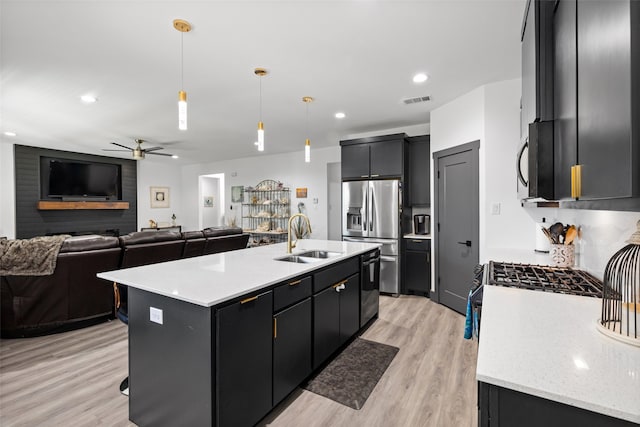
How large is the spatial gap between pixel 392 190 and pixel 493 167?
1.52 meters

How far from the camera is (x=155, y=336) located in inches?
67.5

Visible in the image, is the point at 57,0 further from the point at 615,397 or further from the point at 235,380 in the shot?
the point at 615,397

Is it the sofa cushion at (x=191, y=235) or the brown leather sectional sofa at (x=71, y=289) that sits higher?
the sofa cushion at (x=191, y=235)

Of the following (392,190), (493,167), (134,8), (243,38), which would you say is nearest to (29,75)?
(134,8)

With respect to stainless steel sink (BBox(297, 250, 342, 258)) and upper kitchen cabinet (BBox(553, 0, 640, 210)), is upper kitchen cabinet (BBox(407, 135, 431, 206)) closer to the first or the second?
stainless steel sink (BBox(297, 250, 342, 258))

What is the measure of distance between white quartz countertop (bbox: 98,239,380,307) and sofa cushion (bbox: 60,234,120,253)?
1.50 metres

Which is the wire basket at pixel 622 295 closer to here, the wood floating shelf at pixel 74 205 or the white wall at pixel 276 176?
the white wall at pixel 276 176

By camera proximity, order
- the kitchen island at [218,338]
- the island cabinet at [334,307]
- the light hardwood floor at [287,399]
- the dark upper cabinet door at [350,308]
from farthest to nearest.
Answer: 1. the dark upper cabinet door at [350,308]
2. the island cabinet at [334,307]
3. the light hardwood floor at [287,399]
4. the kitchen island at [218,338]

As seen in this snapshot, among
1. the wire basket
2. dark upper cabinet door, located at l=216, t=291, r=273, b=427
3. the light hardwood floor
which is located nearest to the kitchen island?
dark upper cabinet door, located at l=216, t=291, r=273, b=427

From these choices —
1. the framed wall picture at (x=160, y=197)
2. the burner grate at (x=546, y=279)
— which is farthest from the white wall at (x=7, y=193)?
the burner grate at (x=546, y=279)

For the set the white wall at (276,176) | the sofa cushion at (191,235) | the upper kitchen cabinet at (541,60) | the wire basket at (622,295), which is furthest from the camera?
the white wall at (276,176)

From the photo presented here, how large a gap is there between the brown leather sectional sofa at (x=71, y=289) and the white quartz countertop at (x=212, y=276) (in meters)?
1.49

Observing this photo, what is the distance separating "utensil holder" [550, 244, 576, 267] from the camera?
214 centimetres

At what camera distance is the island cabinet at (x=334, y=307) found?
2332 mm
